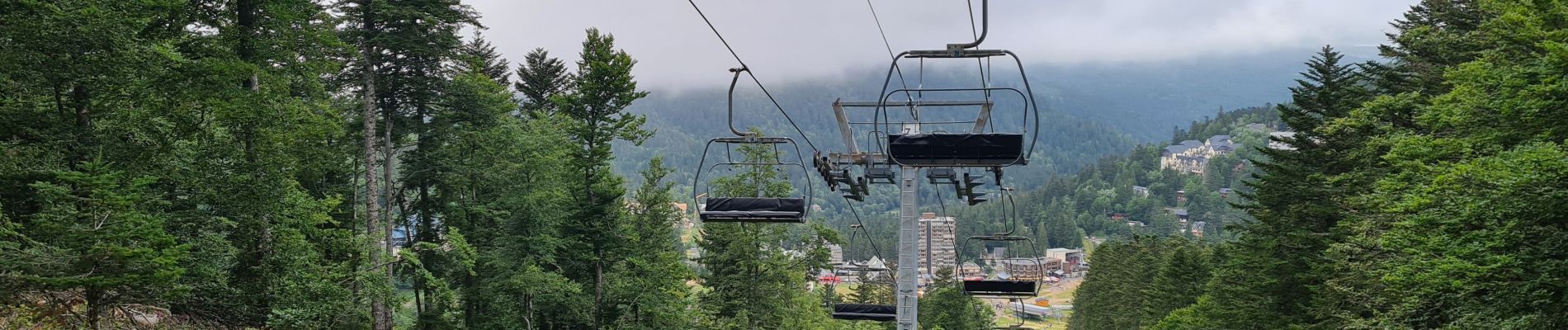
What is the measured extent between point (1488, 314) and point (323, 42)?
18.1 meters

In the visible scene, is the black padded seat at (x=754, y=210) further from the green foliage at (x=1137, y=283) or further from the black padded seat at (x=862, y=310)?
the green foliage at (x=1137, y=283)

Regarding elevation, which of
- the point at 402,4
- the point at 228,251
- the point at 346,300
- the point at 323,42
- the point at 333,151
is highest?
the point at 402,4

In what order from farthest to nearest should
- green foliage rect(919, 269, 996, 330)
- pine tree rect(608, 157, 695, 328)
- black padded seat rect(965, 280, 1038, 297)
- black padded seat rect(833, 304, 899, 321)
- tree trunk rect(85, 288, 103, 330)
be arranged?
1. green foliage rect(919, 269, 996, 330)
2. pine tree rect(608, 157, 695, 328)
3. black padded seat rect(833, 304, 899, 321)
4. black padded seat rect(965, 280, 1038, 297)
5. tree trunk rect(85, 288, 103, 330)

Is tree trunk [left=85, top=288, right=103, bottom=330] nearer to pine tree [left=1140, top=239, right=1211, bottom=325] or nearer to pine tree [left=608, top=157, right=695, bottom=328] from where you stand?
pine tree [left=608, top=157, right=695, bottom=328]

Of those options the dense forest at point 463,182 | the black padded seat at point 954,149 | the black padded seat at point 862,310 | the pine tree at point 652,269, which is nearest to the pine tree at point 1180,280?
the dense forest at point 463,182

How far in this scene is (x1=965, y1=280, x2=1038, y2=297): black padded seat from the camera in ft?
75.7

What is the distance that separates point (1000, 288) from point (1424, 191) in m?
11.1

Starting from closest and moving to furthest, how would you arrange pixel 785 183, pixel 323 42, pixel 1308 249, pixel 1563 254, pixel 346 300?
pixel 1563 254, pixel 323 42, pixel 346 300, pixel 1308 249, pixel 785 183

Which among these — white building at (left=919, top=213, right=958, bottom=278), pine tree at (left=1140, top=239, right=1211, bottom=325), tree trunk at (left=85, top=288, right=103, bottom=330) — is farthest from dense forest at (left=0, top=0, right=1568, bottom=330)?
white building at (left=919, top=213, right=958, bottom=278)

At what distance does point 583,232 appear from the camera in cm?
2705

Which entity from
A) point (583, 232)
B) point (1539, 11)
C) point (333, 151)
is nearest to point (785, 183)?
point (583, 232)

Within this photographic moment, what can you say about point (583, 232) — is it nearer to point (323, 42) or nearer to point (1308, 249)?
point (323, 42)

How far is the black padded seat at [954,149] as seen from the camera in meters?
12.4

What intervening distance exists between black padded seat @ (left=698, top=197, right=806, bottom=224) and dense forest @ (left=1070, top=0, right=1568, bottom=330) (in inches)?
341
